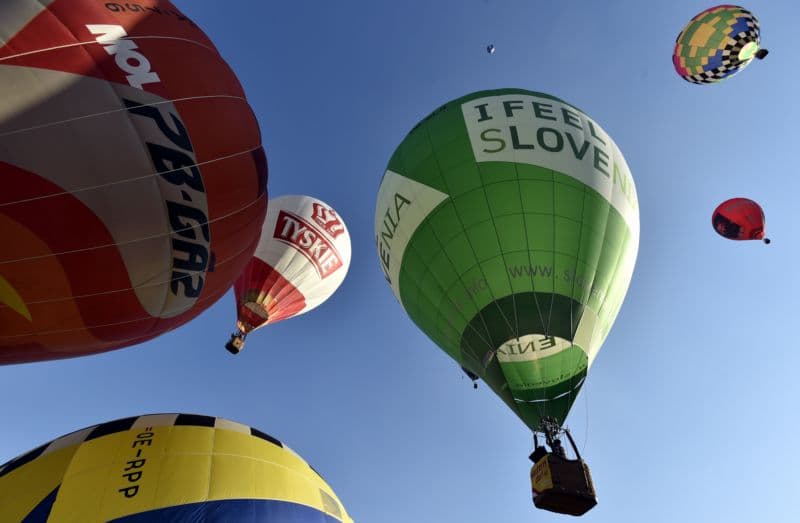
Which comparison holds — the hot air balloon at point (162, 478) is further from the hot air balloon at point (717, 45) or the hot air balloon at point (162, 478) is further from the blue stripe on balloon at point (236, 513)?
the hot air balloon at point (717, 45)

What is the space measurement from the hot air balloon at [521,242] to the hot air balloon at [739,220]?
238 inches

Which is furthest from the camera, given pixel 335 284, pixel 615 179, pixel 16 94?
pixel 335 284

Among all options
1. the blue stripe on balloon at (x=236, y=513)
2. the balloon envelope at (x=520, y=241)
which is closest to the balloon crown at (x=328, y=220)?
the balloon envelope at (x=520, y=241)

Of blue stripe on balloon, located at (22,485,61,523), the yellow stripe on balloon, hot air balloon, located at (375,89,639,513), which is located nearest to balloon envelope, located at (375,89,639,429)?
hot air balloon, located at (375,89,639,513)

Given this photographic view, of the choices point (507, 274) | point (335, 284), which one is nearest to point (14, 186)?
point (507, 274)

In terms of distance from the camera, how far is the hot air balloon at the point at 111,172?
3.48 meters

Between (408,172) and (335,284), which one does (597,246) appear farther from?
(335,284)

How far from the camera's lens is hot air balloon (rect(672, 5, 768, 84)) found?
11.0 m

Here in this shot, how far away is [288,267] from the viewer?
1133 centimetres

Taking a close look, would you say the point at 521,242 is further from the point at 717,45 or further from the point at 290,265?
the point at 717,45

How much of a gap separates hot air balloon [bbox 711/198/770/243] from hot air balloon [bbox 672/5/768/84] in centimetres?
336

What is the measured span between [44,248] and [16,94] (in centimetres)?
118

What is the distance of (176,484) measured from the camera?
5238mm

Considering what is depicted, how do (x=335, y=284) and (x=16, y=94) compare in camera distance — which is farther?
(x=335, y=284)
